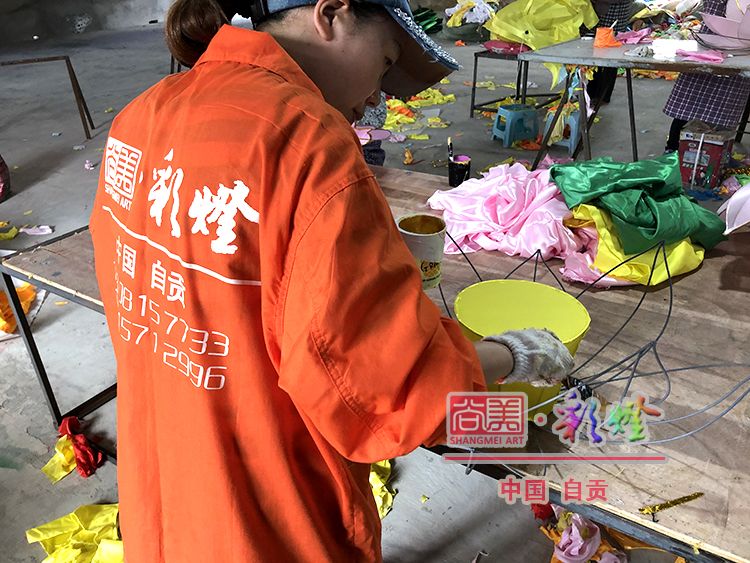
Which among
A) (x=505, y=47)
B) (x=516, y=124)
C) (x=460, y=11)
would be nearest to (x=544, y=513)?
(x=516, y=124)

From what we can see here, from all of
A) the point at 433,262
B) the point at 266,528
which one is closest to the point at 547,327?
the point at 433,262

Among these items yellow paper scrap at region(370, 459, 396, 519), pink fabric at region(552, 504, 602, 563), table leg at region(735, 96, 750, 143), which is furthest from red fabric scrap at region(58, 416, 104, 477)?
table leg at region(735, 96, 750, 143)

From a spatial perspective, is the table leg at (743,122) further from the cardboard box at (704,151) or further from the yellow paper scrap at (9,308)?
the yellow paper scrap at (9,308)

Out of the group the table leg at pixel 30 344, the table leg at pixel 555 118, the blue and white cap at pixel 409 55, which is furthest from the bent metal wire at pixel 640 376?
the table leg at pixel 555 118

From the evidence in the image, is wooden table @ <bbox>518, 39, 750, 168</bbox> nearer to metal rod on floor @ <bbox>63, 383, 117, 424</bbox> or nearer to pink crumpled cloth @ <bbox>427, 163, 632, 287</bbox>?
pink crumpled cloth @ <bbox>427, 163, 632, 287</bbox>

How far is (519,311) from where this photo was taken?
1.11m

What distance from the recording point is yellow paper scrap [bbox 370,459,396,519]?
1.96 metres

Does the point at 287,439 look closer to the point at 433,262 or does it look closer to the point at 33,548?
the point at 433,262

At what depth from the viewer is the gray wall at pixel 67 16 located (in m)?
9.92

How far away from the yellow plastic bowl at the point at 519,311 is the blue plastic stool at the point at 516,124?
13.6 feet

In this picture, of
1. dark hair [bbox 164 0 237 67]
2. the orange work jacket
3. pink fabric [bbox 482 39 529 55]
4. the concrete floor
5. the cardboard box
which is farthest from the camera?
pink fabric [bbox 482 39 529 55]

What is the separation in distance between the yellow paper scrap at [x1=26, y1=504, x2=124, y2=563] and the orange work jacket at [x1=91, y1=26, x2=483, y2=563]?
968mm

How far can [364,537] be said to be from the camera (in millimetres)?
866

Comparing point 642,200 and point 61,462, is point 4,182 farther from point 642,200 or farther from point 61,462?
point 642,200
